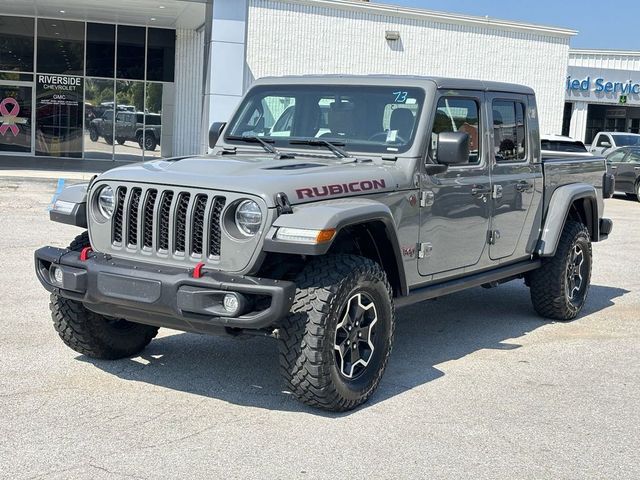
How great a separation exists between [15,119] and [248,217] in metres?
23.9

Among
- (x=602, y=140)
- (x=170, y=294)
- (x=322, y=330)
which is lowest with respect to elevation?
(x=322, y=330)

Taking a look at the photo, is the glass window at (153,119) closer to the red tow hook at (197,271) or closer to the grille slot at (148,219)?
the grille slot at (148,219)

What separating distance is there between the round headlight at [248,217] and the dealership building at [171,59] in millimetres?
18875

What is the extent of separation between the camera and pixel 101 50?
26328mm

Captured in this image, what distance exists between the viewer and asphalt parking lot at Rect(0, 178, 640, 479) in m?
4.27

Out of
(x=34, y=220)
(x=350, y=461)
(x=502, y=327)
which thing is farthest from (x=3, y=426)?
(x=34, y=220)

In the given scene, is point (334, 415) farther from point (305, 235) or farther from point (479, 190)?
point (479, 190)

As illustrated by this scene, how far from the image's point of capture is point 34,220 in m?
13.0

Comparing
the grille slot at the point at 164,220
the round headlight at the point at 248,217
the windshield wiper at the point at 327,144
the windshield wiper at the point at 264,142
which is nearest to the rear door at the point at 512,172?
the windshield wiper at the point at 327,144

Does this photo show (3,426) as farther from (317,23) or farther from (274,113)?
(317,23)

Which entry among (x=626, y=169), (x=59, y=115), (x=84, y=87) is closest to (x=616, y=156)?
(x=626, y=169)

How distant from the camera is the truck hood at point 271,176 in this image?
4.84 meters

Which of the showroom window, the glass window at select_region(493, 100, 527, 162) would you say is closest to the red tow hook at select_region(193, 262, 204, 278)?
the glass window at select_region(493, 100, 527, 162)

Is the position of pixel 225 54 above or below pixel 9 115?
above
